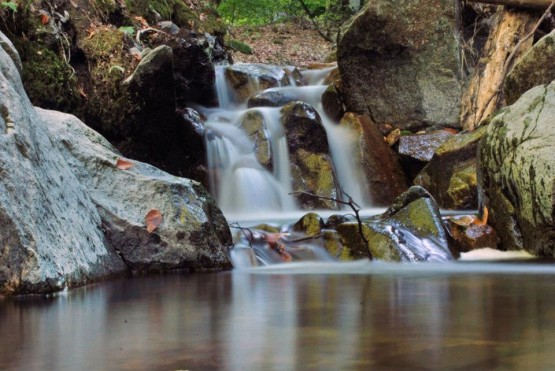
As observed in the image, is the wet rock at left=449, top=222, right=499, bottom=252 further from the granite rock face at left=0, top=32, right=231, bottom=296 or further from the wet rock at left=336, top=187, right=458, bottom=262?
the granite rock face at left=0, top=32, right=231, bottom=296

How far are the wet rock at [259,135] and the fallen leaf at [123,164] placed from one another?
416 centimetres

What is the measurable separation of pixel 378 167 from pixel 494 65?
2212 mm

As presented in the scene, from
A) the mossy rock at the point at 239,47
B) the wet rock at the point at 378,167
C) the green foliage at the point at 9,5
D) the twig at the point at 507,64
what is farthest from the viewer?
the mossy rock at the point at 239,47

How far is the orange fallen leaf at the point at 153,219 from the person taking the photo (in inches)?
213

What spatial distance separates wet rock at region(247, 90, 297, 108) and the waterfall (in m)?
0.24

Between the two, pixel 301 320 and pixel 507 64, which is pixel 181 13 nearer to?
pixel 507 64

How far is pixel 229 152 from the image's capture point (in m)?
9.88

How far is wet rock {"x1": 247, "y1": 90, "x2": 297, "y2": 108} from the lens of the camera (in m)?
11.3

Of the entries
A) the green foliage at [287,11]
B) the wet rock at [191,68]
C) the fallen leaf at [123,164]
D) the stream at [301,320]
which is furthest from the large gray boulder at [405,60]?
the green foliage at [287,11]

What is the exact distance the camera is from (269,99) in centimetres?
1137

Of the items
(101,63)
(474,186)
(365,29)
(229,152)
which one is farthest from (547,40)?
(101,63)

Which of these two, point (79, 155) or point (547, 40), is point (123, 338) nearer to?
point (79, 155)

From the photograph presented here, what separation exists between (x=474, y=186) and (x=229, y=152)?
10.9 feet

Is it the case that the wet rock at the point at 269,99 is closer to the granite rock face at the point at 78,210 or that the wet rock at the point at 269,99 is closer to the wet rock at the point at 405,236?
the wet rock at the point at 405,236
